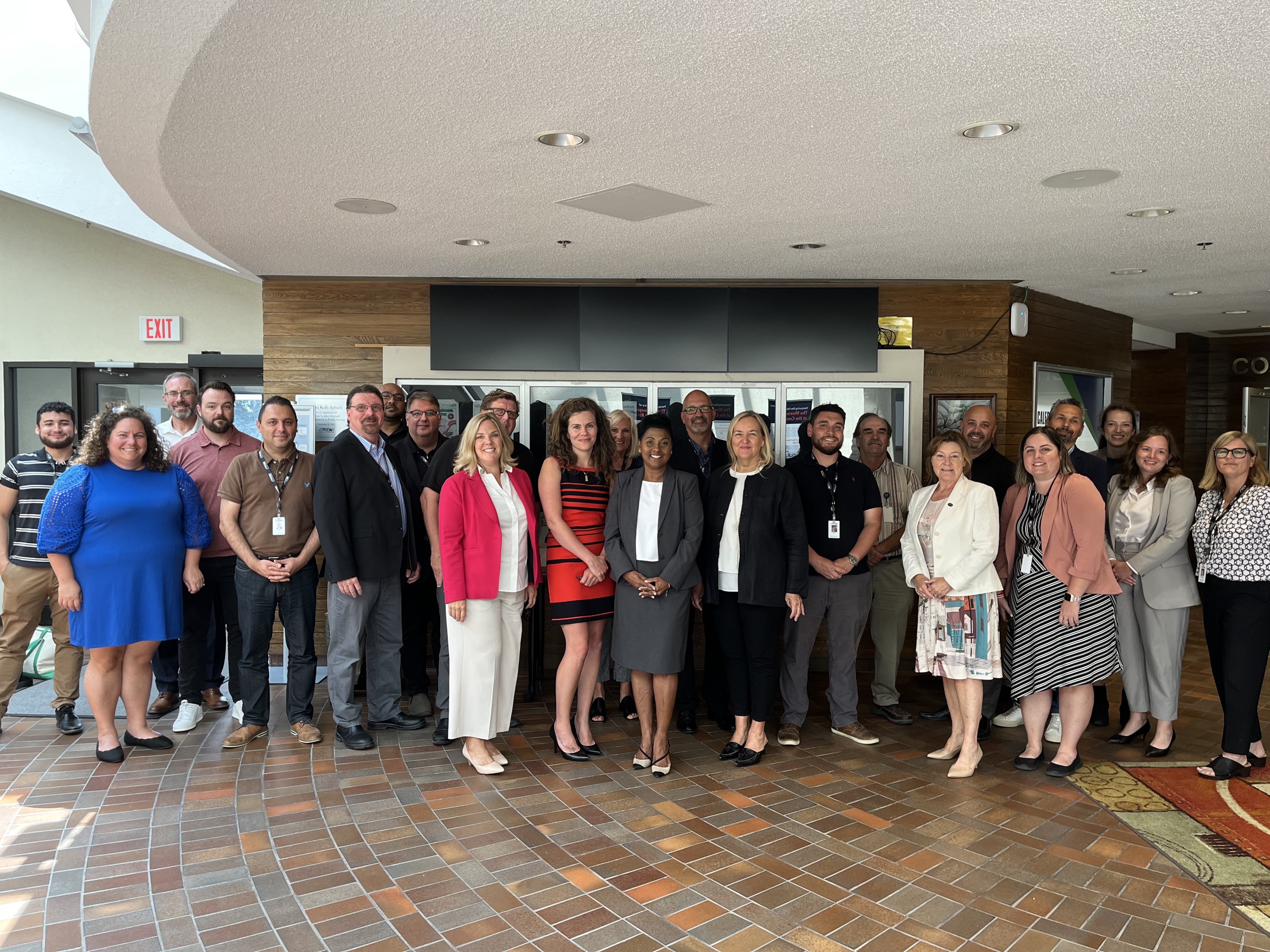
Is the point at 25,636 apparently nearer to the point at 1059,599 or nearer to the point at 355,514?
the point at 355,514

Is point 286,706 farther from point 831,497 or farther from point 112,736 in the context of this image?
point 831,497

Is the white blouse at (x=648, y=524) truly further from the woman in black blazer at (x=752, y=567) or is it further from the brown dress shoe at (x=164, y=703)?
the brown dress shoe at (x=164, y=703)

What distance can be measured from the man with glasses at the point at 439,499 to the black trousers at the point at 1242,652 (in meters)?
3.60

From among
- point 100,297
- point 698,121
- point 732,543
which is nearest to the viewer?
point 698,121

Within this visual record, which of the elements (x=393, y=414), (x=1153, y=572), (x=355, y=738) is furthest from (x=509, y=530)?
(x=1153, y=572)

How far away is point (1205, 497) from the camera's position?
14.0 ft

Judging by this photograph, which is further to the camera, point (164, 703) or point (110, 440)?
point (164, 703)

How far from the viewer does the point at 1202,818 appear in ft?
11.9

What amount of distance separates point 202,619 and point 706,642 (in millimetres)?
2958

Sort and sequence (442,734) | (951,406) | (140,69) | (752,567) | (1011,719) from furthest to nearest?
(951,406), (1011,719), (442,734), (752,567), (140,69)

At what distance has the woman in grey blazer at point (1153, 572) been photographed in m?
4.27

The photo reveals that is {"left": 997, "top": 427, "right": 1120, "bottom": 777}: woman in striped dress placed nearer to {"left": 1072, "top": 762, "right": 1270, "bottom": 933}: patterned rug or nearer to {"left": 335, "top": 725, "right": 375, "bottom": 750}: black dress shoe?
{"left": 1072, "top": 762, "right": 1270, "bottom": 933}: patterned rug

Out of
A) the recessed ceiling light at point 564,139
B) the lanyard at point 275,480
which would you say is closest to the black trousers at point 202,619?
the lanyard at point 275,480

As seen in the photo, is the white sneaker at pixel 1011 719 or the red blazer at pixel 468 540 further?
the white sneaker at pixel 1011 719
